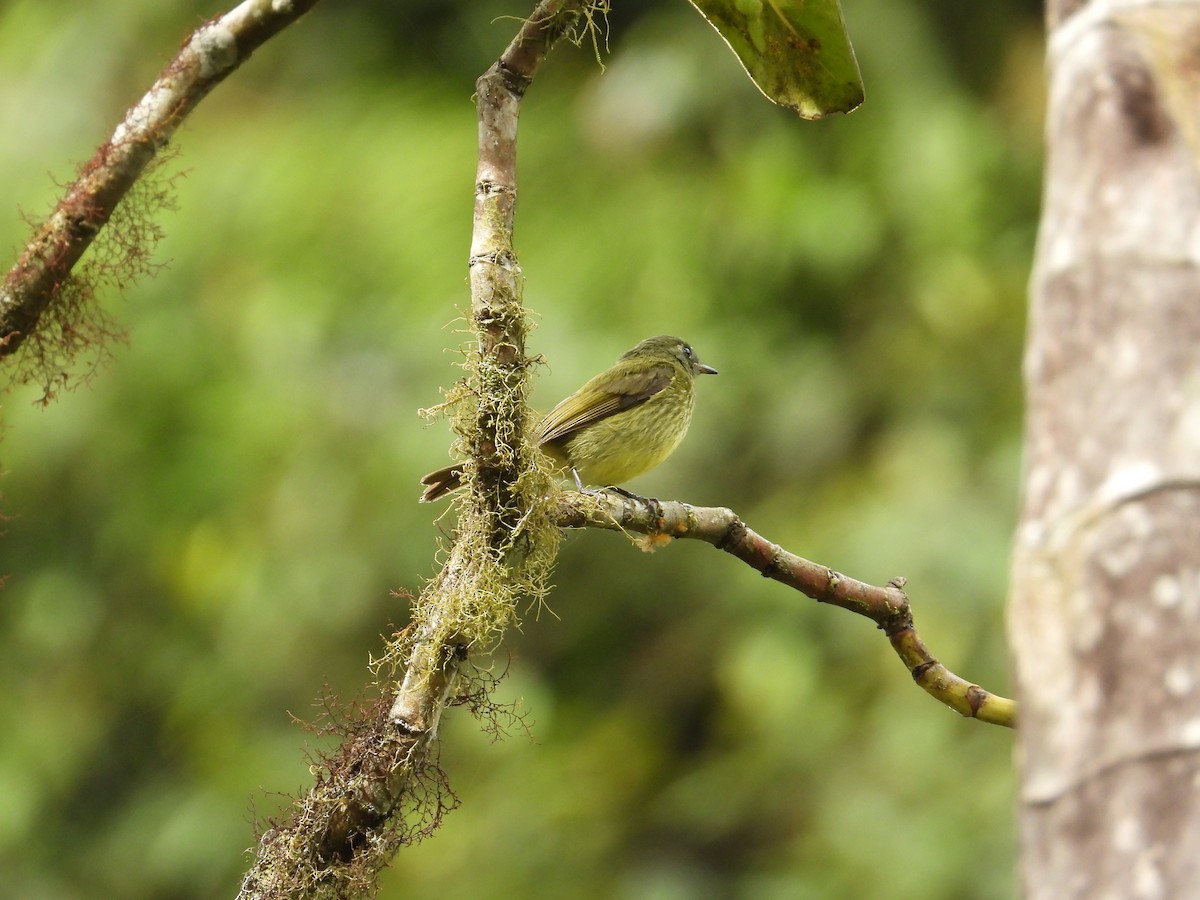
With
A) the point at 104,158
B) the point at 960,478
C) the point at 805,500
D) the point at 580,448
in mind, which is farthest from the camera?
the point at 805,500

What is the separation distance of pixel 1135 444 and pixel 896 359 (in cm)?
690

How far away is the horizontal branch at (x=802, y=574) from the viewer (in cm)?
252

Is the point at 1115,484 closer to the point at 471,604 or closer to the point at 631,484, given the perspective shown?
the point at 471,604

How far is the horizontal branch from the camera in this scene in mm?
2521

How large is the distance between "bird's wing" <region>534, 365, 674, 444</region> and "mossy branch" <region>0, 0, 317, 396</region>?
6.61ft

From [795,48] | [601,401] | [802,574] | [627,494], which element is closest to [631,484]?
[601,401]

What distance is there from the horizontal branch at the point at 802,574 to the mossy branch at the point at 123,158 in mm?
918

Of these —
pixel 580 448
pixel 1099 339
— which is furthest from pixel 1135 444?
pixel 580 448

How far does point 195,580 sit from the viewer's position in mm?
8008

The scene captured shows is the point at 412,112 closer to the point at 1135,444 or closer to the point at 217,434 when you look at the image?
the point at 217,434

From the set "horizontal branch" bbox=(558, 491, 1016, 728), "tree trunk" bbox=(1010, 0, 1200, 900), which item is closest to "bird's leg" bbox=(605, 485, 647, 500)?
"horizontal branch" bbox=(558, 491, 1016, 728)

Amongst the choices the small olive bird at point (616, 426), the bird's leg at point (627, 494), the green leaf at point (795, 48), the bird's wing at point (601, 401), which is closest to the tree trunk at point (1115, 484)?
the green leaf at point (795, 48)

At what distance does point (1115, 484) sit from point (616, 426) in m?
3.54

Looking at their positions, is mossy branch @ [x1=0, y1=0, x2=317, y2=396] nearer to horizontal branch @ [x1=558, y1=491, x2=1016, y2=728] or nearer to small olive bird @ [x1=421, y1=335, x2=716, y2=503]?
horizontal branch @ [x1=558, y1=491, x2=1016, y2=728]
